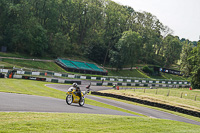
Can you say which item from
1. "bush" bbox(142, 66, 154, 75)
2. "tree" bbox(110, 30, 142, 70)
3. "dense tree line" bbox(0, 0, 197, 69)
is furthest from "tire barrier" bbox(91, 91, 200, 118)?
"bush" bbox(142, 66, 154, 75)

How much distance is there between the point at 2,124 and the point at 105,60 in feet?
273

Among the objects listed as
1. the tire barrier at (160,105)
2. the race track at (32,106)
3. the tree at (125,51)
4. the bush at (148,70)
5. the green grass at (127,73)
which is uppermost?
the tree at (125,51)

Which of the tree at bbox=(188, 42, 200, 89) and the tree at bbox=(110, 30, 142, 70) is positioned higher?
the tree at bbox=(110, 30, 142, 70)

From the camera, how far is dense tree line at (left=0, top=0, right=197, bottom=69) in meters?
65.6

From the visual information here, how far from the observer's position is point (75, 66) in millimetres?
71062

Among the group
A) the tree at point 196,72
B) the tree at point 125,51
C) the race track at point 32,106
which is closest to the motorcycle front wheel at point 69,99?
the race track at point 32,106

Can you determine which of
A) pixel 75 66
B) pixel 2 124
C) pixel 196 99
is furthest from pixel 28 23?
pixel 2 124

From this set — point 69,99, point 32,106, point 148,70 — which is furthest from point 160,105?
point 148,70

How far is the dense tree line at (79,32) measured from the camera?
65625 mm

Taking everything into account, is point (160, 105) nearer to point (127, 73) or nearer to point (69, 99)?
point (69, 99)

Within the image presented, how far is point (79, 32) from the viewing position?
97375 mm

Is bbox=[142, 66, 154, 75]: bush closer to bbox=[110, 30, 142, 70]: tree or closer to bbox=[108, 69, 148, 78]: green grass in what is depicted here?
bbox=[108, 69, 148, 78]: green grass

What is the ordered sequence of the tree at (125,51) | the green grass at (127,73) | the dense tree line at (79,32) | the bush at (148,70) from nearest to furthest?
1. the dense tree line at (79,32)
2. the green grass at (127,73)
3. the tree at (125,51)
4. the bush at (148,70)

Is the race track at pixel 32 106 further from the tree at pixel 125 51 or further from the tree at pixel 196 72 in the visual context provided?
the tree at pixel 125 51
